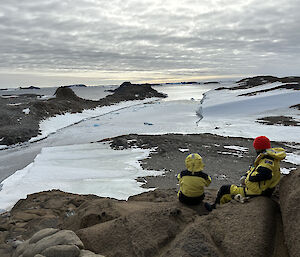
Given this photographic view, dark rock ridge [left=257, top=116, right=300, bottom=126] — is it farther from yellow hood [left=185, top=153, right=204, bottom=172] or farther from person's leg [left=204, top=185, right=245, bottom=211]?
yellow hood [left=185, top=153, right=204, bottom=172]

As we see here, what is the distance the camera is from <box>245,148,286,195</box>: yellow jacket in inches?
186

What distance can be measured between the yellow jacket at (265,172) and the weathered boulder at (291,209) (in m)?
0.24

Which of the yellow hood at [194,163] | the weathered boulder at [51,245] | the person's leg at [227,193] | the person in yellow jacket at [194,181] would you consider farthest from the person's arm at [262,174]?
the weathered boulder at [51,245]

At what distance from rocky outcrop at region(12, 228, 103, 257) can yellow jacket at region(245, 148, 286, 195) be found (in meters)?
2.97

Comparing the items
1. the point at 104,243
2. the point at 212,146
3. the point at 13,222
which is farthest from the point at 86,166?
the point at 104,243

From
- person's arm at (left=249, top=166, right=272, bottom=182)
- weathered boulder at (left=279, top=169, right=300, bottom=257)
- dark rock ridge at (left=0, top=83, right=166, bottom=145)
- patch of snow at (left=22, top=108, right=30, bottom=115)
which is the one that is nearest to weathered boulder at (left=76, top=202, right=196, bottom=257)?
person's arm at (left=249, top=166, right=272, bottom=182)

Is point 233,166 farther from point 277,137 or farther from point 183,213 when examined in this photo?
point 183,213

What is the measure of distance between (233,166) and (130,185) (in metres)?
5.07

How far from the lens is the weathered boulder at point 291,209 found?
3.55m

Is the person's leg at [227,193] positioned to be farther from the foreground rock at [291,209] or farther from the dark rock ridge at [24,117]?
the dark rock ridge at [24,117]

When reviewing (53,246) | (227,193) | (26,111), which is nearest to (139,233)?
(53,246)

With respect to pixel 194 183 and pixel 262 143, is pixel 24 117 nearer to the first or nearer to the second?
pixel 194 183

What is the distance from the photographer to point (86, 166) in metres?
13.0

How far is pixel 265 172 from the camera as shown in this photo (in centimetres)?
473
